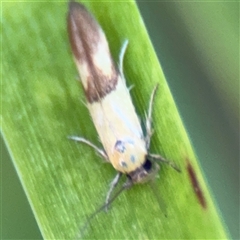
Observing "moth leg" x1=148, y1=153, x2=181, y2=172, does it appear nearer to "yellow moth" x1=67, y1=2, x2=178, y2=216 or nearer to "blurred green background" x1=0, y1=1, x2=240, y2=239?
"yellow moth" x1=67, y1=2, x2=178, y2=216

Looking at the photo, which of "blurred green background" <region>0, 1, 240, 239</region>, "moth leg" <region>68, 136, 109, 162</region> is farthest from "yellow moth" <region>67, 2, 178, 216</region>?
"blurred green background" <region>0, 1, 240, 239</region>

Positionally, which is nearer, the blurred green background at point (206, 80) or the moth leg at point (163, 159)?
the moth leg at point (163, 159)

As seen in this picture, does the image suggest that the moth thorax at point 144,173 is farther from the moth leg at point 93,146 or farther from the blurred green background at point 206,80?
the blurred green background at point 206,80

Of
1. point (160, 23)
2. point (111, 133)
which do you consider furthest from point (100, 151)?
point (160, 23)

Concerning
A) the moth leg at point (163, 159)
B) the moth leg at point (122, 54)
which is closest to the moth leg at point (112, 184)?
the moth leg at point (163, 159)

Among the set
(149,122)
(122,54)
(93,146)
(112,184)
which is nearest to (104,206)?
(112,184)

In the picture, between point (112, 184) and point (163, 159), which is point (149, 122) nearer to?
point (163, 159)
